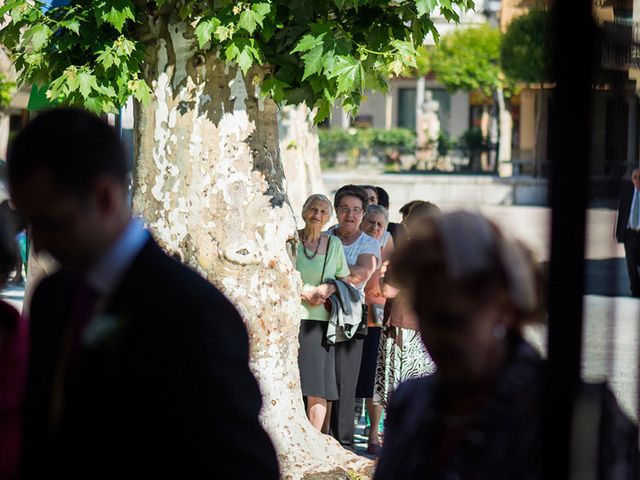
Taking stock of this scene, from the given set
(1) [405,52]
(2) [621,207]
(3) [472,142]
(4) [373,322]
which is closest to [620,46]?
(2) [621,207]

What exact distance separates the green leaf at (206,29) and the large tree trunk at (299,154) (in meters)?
8.73

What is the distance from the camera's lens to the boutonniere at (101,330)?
7.13 ft

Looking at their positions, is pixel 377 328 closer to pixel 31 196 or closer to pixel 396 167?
pixel 31 196

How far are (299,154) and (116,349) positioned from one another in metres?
13.1

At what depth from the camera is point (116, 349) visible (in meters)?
2.16

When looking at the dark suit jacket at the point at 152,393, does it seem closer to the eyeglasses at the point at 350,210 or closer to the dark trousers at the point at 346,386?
the dark trousers at the point at 346,386

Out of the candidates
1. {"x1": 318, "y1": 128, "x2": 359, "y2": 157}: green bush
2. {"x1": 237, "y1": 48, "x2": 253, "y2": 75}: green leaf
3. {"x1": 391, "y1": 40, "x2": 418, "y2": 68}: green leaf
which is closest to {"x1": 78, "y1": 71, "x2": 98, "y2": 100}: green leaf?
{"x1": 237, "y1": 48, "x2": 253, "y2": 75}: green leaf

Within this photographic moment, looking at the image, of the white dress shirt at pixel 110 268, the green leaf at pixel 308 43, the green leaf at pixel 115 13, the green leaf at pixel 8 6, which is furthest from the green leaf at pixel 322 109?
the white dress shirt at pixel 110 268

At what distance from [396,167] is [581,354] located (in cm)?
3717

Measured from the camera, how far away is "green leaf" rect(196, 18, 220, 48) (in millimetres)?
5738

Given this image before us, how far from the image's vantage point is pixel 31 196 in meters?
2.26

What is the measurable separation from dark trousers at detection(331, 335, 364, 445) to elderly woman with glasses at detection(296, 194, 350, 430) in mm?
118

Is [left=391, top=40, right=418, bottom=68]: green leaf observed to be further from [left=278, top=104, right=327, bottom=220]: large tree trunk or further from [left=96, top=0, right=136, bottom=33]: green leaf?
[left=278, top=104, right=327, bottom=220]: large tree trunk

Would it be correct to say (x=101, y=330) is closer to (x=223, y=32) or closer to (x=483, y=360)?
(x=483, y=360)
